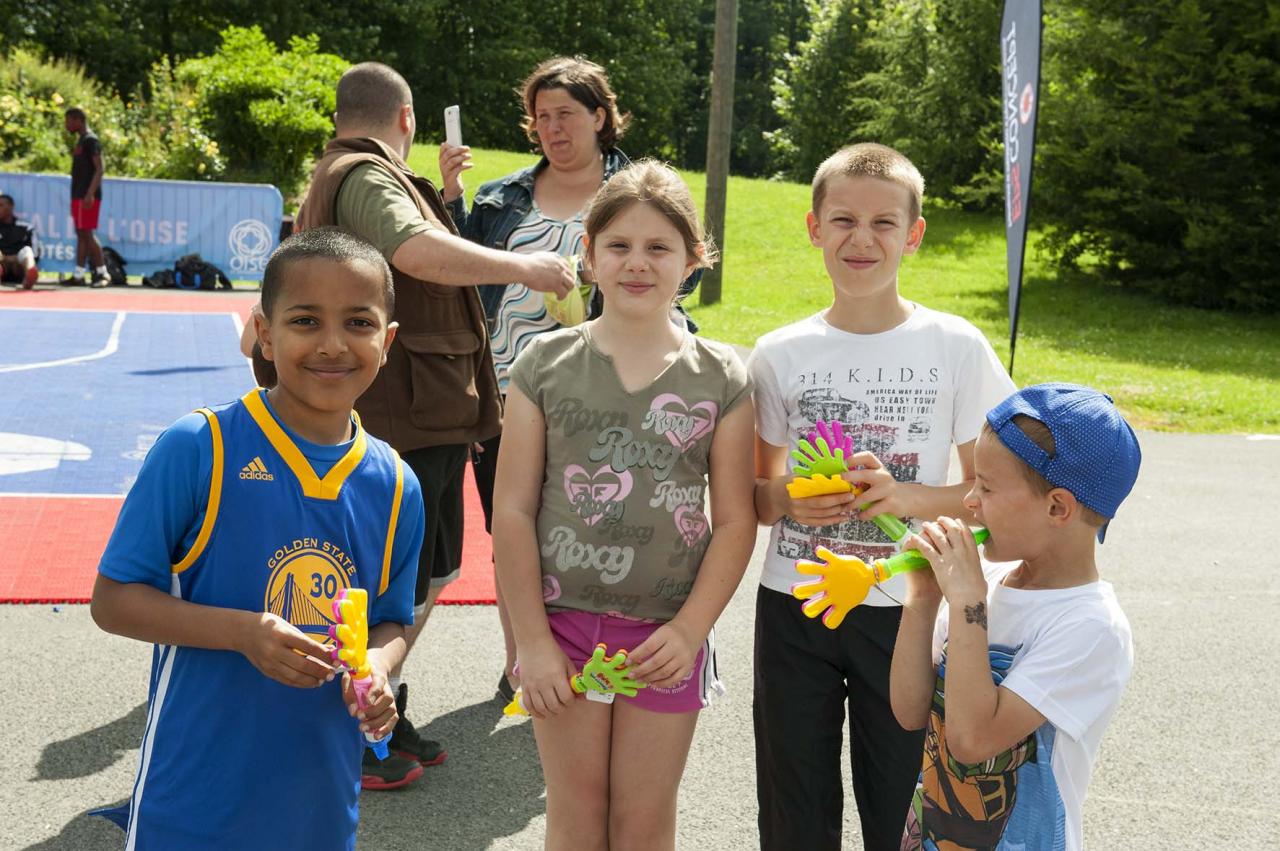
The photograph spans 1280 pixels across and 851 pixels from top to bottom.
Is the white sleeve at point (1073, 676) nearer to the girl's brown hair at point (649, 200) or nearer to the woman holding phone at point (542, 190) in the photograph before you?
the girl's brown hair at point (649, 200)

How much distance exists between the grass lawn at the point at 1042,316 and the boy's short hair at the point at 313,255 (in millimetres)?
10897

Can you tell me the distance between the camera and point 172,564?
7.50ft

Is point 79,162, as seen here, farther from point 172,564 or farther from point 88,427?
point 172,564

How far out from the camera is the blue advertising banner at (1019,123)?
9117mm

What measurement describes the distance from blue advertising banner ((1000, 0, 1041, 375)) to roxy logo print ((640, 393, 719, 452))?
6.64 metres

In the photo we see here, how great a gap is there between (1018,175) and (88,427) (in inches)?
281

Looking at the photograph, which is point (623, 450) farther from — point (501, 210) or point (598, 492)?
point (501, 210)

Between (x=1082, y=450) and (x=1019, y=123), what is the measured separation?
7.82m

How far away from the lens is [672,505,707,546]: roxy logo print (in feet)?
9.04

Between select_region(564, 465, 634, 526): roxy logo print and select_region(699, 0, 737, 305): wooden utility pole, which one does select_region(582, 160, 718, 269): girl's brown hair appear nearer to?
select_region(564, 465, 634, 526): roxy logo print

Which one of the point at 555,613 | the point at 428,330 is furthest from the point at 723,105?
the point at 555,613

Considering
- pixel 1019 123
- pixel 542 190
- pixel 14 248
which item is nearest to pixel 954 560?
pixel 542 190

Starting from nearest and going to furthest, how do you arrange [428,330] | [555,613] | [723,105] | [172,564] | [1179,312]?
1. [172,564]
2. [555,613]
3. [428,330]
4. [723,105]
5. [1179,312]

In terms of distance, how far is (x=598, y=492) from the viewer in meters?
2.73
